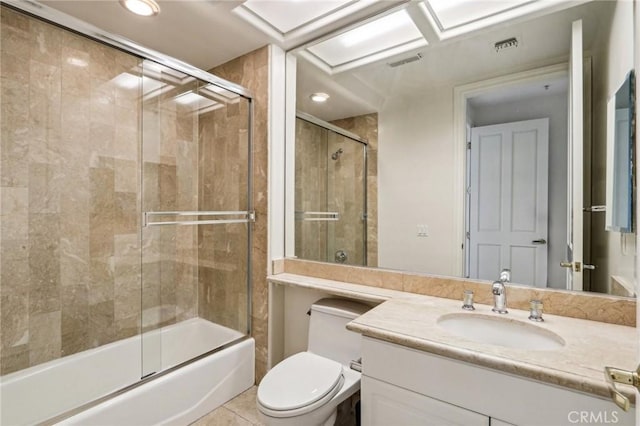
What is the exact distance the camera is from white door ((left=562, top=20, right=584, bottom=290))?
4.32ft

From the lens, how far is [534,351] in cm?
98

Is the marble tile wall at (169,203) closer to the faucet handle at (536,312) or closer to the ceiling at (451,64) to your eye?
the ceiling at (451,64)

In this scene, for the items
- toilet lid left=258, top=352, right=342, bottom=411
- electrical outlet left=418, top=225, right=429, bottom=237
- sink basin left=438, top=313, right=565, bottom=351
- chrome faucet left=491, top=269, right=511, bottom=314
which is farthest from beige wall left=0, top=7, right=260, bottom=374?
chrome faucet left=491, top=269, right=511, bottom=314

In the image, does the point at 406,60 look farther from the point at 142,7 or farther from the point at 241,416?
the point at 241,416

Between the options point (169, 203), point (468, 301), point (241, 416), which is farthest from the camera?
point (169, 203)

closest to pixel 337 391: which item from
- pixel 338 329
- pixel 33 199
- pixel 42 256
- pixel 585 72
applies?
pixel 338 329

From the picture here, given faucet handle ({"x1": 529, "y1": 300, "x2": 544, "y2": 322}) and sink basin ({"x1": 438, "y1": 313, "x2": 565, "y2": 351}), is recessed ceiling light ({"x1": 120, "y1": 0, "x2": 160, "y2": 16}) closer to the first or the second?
sink basin ({"x1": 438, "y1": 313, "x2": 565, "y2": 351})

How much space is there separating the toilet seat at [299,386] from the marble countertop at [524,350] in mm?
403

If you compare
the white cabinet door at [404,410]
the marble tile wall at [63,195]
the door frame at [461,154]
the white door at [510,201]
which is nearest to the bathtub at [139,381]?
the marble tile wall at [63,195]

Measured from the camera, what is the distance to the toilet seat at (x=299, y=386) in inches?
51.7

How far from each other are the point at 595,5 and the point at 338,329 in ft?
6.29

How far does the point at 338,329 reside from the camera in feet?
5.73

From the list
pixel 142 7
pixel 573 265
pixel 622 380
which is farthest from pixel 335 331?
pixel 142 7

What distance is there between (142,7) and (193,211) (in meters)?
1.34
